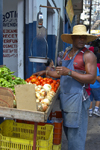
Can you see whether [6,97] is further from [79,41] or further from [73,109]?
[79,41]

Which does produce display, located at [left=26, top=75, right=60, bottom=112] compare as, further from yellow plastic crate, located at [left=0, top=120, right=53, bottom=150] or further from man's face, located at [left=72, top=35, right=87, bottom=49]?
man's face, located at [left=72, top=35, right=87, bottom=49]

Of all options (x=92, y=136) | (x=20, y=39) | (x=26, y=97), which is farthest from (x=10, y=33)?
(x=26, y=97)

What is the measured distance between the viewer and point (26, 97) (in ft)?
6.91

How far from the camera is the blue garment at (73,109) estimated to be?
276 cm

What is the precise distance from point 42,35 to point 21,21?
0.82 meters

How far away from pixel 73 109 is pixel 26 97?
3.09 ft

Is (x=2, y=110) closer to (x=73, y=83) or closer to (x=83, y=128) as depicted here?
(x=73, y=83)

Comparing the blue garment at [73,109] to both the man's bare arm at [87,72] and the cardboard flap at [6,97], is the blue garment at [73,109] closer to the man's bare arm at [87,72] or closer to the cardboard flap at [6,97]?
the man's bare arm at [87,72]

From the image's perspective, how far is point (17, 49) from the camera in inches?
240

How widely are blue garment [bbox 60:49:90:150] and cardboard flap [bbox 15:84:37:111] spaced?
2.81ft

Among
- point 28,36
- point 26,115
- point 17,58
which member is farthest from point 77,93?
point 17,58

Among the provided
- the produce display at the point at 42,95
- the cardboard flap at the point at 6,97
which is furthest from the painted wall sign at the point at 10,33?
the cardboard flap at the point at 6,97

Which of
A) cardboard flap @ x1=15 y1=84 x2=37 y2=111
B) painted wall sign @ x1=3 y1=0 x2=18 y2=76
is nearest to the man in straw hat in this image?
cardboard flap @ x1=15 y1=84 x2=37 y2=111

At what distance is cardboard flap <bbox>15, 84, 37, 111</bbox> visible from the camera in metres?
2.08
